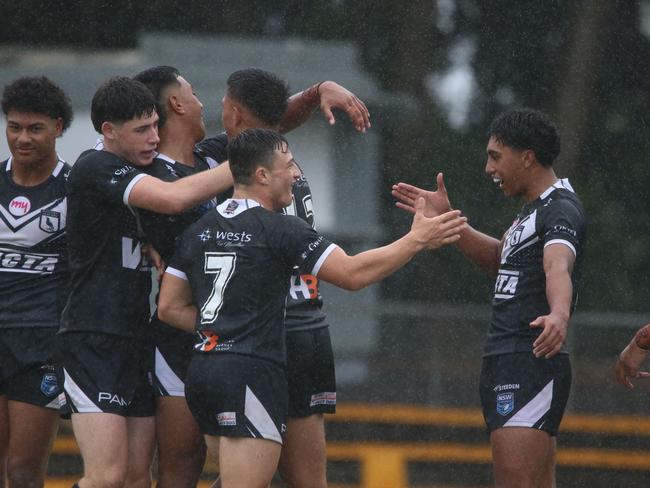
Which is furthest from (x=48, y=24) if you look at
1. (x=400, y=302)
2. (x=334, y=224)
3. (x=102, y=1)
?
(x=400, y=302)

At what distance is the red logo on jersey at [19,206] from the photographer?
4652mm

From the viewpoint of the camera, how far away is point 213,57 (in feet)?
31.7

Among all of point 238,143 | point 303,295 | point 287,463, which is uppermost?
point 238,143

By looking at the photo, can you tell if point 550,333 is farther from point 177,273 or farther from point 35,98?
point 35,98

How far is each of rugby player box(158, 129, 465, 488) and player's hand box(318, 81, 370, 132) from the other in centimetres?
62

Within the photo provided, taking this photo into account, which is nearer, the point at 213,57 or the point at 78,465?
the point at 78,465

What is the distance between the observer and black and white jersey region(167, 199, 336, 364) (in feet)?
12.6

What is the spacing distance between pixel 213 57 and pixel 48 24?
58.1 inches

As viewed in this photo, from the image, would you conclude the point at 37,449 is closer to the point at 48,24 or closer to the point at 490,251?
the point at 490,251

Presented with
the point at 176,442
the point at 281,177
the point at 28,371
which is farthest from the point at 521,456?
the point at 28,371

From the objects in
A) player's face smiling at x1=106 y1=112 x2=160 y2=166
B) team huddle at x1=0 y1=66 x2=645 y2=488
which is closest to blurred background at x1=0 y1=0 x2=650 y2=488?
team huddle at x1=0 y1=66 x2=645 y2=488

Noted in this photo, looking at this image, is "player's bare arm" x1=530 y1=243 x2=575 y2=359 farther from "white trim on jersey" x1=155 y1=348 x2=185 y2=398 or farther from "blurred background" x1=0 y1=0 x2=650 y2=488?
"blurred background" x1=0 y1=0 x2=650 y2=488

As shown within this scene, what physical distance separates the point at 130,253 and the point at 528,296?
150cm

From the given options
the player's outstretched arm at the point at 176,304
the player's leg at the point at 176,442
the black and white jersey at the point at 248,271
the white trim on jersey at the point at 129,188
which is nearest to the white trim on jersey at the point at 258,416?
the black and white jersey at the point at 248,271
